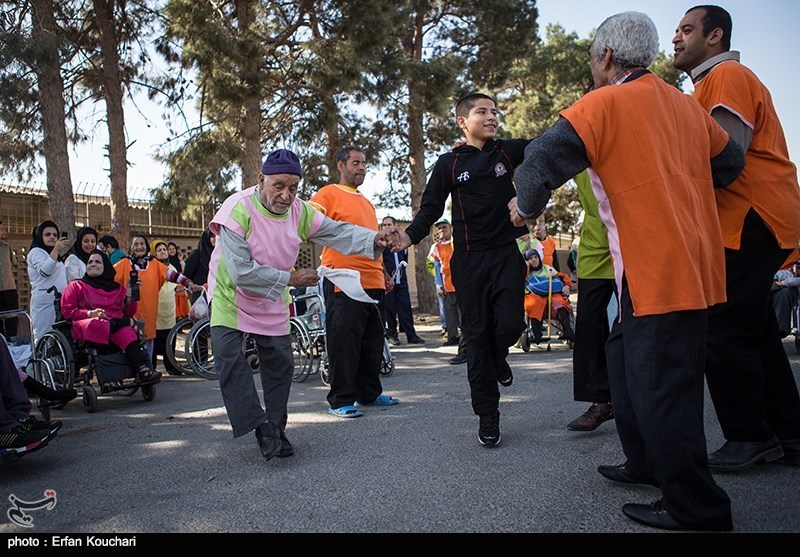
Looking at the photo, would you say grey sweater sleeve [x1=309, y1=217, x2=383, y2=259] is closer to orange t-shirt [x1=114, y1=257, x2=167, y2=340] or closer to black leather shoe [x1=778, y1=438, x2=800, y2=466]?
black leather shoe [x1=778, y1=438, x2=800, y2=466]

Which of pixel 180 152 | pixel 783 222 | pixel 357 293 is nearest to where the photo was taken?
pixel 783 222

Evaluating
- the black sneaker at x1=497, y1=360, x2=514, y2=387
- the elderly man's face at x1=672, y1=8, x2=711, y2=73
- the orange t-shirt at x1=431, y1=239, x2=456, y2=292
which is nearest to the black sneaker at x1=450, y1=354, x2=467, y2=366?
the orange t-shirt at x1=431, y1=239, x2=456, y2=292

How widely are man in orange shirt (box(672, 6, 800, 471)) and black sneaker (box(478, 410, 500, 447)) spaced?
3.94 ft

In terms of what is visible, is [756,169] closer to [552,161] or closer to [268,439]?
[552,161]

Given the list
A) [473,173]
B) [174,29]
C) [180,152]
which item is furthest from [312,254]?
[473,173]

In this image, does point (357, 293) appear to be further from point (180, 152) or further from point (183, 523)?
point (180, 152)

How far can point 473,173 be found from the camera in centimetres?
441

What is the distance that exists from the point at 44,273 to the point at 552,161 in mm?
7020

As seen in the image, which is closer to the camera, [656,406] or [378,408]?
[656,406]

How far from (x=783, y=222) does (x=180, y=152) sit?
485 inches

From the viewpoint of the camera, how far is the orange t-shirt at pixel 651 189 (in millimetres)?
2539

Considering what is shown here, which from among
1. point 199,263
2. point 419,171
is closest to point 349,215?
point 199,263

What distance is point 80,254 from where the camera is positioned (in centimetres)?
821
